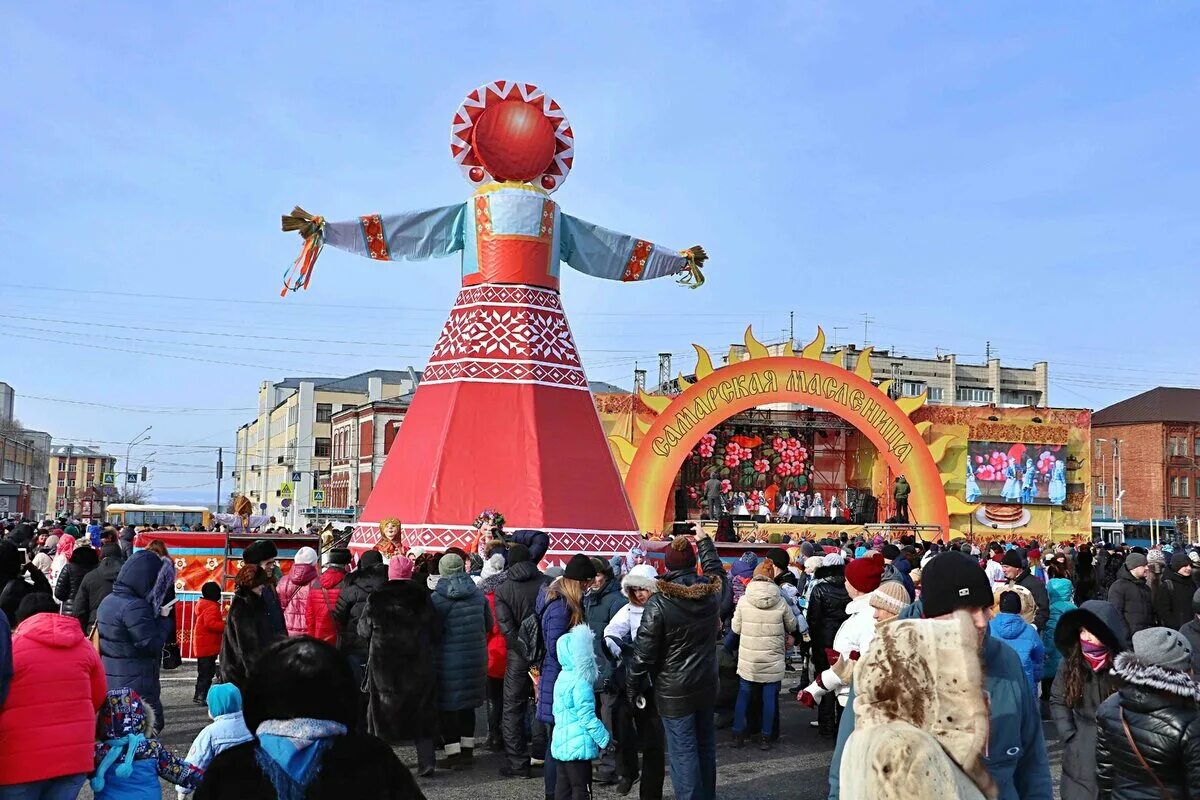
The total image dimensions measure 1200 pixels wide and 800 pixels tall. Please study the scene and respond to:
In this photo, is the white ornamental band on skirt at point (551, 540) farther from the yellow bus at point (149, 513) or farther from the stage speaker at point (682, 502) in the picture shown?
the stage speaker at point (682, 502)

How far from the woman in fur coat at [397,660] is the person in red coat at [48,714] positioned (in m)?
2.66

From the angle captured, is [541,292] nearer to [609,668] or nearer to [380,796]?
[609,668]

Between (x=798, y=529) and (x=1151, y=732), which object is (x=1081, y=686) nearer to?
(x=1151, y=732)

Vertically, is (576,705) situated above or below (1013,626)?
below

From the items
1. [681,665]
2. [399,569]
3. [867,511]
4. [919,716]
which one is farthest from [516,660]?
[867,511]

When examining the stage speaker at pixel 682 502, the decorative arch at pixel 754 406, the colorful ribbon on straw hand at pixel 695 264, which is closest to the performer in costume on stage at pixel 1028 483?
the decorative arch at pixel 754 406

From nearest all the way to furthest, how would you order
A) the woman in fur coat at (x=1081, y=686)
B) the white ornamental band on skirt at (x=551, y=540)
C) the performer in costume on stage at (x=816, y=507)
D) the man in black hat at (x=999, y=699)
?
1. the man in black hat at (x=999, y=699)
2. the woman in fur coat at (x=1081, y=686)
3. the white ornamental band on skirt at (x=551, y=540)
4. the performer in costume on stage at (x=816, y=507)

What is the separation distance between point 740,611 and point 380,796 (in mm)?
6593

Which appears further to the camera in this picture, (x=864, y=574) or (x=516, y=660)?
(x=516, y=660)

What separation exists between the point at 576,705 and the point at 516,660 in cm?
165

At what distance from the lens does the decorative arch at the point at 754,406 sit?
2488cm

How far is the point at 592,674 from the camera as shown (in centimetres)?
629

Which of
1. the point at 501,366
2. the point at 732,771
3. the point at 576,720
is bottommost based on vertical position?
the point at 732,771

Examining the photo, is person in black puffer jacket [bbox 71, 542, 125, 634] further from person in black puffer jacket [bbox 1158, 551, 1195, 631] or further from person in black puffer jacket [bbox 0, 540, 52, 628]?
person in black puffer jacket [bbox 1158, 551, 1195, 631]
